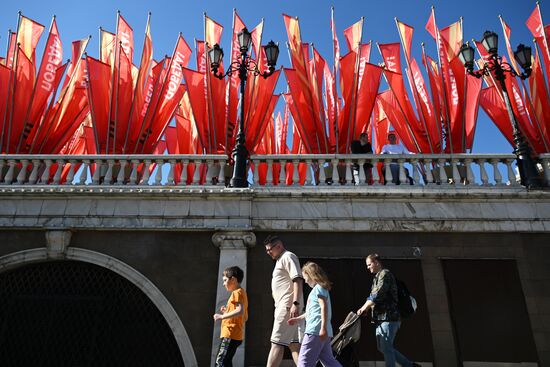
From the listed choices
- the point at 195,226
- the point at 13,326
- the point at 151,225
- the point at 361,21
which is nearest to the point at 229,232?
the point at 195,226

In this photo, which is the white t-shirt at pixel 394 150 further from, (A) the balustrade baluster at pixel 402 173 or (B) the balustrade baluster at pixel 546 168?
(B) the balustrade baluster at pixel 546 168

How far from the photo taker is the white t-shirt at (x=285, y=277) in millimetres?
5293

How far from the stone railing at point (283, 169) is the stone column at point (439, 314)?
190cm

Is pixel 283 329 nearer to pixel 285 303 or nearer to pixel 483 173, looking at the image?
pixel 285 303

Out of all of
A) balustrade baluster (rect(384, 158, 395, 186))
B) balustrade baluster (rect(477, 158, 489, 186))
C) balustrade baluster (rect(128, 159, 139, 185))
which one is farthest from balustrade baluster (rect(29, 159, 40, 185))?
balustrade baluster (rect(477, 158, 489, 186))

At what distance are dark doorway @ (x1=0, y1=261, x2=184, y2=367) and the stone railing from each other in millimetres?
2083

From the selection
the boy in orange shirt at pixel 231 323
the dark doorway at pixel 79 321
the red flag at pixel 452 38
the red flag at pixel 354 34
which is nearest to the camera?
the boy in orange shirt at pixel 231 323

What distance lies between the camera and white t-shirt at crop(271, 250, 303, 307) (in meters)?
5.29

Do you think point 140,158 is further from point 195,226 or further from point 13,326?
point 13,326

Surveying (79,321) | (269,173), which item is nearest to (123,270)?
(79,321)

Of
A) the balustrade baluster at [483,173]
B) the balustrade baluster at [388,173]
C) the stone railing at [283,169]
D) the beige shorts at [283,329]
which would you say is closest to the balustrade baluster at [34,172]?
the stone railing at [283,169]

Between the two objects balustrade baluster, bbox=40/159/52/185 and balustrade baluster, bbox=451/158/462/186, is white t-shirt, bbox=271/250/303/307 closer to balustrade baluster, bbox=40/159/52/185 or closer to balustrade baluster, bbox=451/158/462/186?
balustrade baluster, bbox=451/158/462/186

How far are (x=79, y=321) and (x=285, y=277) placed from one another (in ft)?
16.6

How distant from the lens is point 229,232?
27.6 ft
